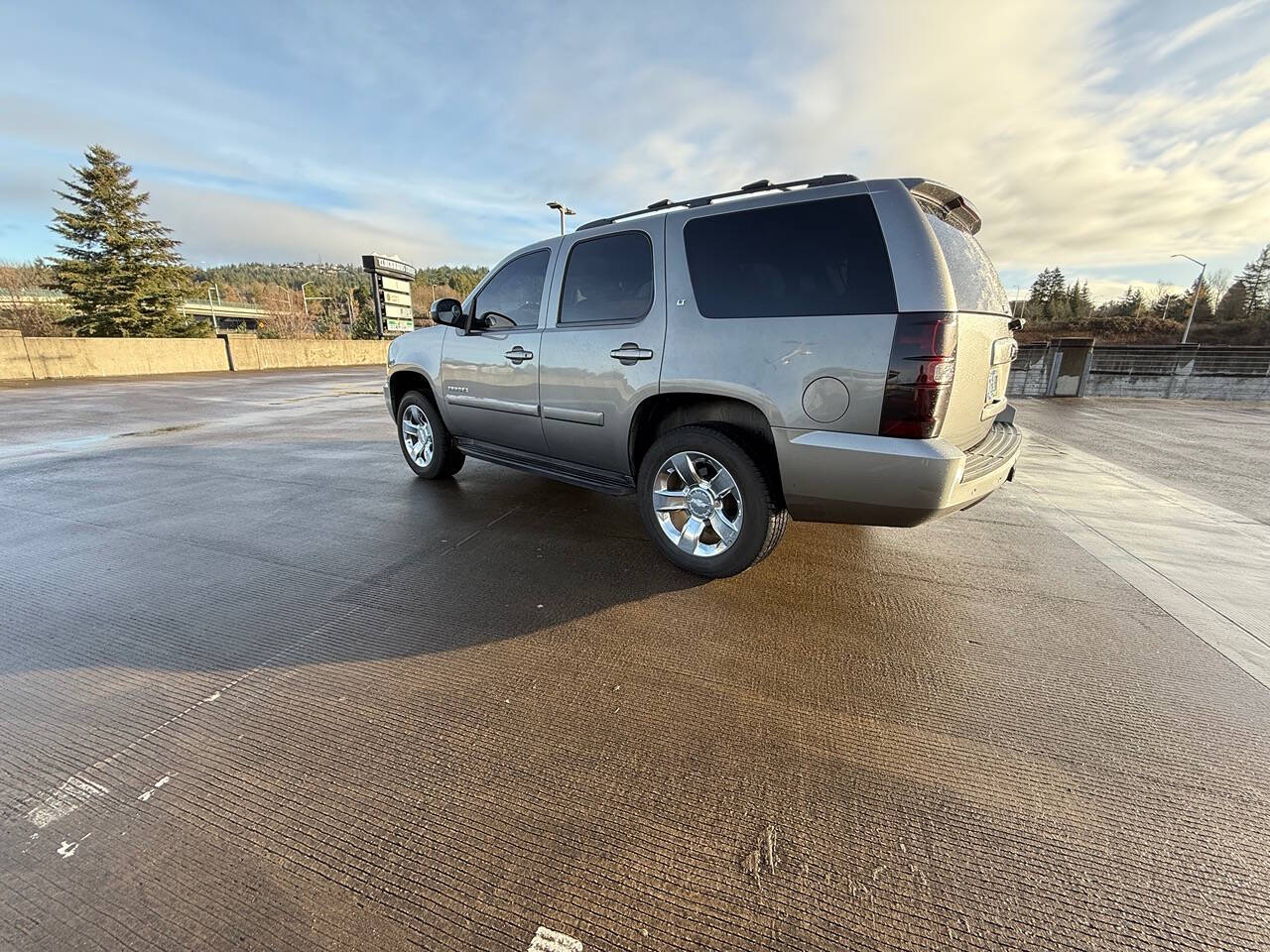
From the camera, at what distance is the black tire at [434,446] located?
488 cm

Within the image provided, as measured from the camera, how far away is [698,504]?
10.0ft

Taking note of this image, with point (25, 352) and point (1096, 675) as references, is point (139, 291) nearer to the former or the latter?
point (25, 352)

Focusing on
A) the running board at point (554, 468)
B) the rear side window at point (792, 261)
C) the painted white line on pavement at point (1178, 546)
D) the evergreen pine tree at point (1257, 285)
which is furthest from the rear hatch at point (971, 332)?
the evergreen pine tree at point (1257, 285)

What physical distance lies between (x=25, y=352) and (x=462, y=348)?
22164mm

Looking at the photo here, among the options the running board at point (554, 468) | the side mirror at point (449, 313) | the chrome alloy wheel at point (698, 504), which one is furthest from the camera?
the side mirror at point (449, 313)

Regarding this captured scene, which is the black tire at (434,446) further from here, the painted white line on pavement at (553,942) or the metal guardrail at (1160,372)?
the metal guardrail at (1160,372)

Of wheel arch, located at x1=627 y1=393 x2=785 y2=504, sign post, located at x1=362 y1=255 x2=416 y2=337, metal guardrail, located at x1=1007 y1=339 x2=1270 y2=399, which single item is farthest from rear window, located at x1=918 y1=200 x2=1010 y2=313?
sign post, located at x1=362 y1=255 x2=416 y2=337

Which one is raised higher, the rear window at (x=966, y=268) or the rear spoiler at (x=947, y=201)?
the rear spoiler at (x=947, y=201)

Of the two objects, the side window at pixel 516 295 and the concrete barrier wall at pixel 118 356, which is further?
the concrete barrier wall at pixel 118 356

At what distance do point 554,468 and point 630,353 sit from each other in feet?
3.65

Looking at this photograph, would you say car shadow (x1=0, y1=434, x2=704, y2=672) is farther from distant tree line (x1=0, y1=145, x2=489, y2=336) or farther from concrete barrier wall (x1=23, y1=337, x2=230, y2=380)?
distant tree line (x1=0, y1=145, x2=489, y2=336)

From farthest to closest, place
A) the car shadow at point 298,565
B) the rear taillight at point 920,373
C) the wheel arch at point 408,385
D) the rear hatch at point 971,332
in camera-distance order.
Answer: the wheel arch at point 408,385, the car shadow at point 298,565, the rear hatch at point 971,332, the rear taillight at point 920,373

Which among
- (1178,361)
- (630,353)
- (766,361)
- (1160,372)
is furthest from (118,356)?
(1178,361)

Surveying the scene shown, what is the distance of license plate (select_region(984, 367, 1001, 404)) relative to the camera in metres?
2.74
